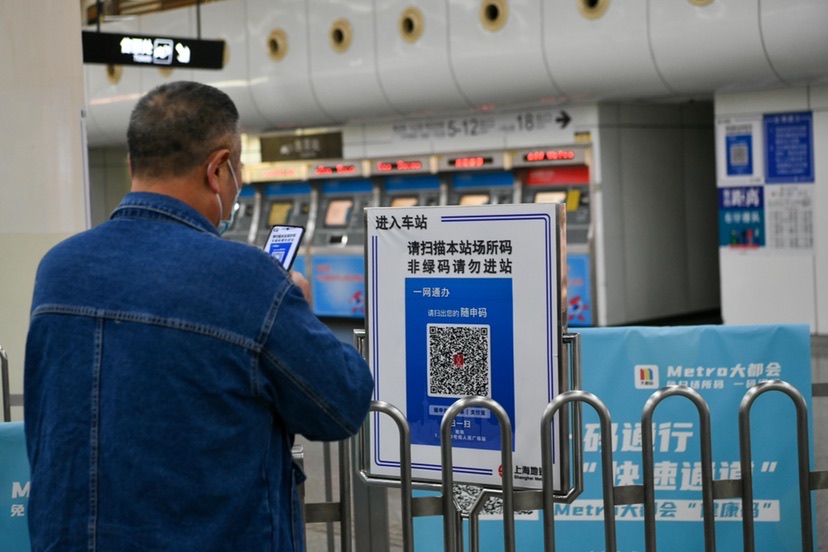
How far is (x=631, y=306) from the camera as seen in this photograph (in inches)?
525

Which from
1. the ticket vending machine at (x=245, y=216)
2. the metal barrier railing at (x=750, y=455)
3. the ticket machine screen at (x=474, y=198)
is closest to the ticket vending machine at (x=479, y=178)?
the ticket machine screen at (x=474, y=198)

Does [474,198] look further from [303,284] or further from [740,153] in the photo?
[303,284]

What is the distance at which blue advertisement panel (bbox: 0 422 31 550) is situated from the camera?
329cm

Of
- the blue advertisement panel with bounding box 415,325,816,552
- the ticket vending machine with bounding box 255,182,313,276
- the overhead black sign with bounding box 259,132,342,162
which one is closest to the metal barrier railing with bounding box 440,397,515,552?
the blue advertisement panel with bounding box 415,325,816,552

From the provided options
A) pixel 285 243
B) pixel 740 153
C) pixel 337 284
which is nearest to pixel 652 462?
pixel 285 243

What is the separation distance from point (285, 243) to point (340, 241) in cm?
1254

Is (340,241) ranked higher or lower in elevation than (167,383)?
higher

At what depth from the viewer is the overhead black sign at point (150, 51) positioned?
8.95 meters

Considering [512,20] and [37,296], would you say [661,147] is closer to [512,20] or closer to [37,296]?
Answer: [512,20]

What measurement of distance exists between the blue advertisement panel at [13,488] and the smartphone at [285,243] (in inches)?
38.6

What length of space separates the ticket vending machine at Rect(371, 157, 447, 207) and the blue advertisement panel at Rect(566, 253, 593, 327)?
2.19 metres

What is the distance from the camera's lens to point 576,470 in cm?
313

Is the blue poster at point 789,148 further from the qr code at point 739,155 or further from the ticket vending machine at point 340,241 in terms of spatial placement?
the ticket vending machine at point 340,241

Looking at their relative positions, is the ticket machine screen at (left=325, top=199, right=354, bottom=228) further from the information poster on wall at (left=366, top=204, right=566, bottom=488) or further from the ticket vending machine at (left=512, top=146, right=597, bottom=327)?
the information poster on wall at (left=366, top=204, right=566, bottom=488)
